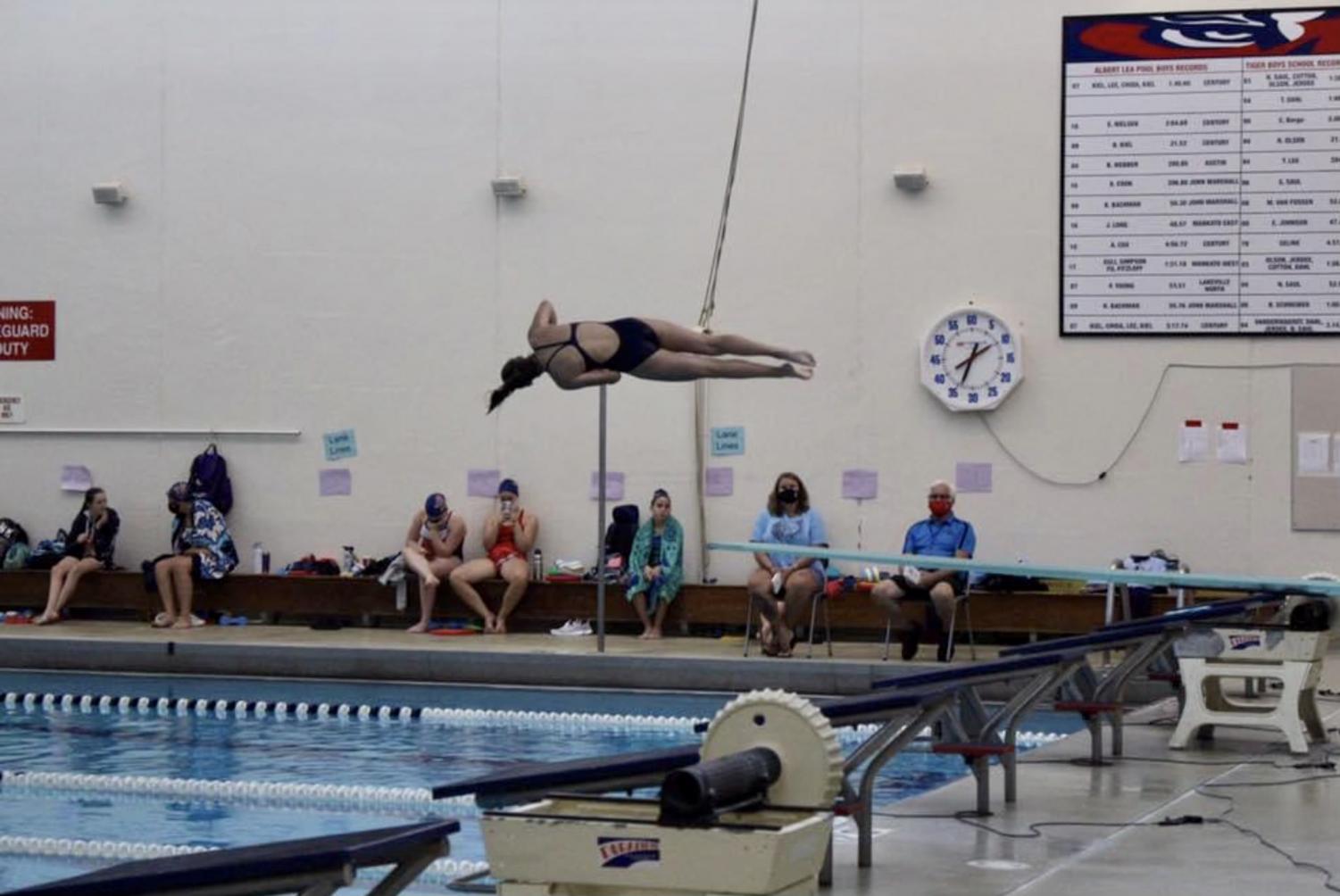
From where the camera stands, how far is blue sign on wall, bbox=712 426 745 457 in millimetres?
14891

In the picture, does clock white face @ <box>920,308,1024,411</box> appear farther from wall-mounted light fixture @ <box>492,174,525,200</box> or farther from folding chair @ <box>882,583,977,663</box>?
wall-mounted light fixture @ <box>492,174,525,200</box>

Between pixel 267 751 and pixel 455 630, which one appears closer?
pixel 267 751

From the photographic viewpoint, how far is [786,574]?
13172 mm

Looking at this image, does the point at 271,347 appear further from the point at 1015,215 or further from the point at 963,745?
the point at 963,745

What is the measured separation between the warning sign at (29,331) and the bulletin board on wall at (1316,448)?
32.5 feet

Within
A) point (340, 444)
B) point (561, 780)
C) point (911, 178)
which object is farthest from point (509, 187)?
point (561, 780)

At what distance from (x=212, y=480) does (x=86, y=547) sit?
113 centimetres

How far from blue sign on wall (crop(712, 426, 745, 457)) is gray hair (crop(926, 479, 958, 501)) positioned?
147cm

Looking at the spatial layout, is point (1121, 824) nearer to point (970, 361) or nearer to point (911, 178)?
point (970, 361)

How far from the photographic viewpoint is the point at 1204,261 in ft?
46.0

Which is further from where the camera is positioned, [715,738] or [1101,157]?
[1101,157]

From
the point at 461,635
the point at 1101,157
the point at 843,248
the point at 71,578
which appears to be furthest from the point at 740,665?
the point at 71,578

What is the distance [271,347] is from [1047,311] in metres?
6.19

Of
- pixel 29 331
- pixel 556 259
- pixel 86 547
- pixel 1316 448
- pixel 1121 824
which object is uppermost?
pixel 556 259
